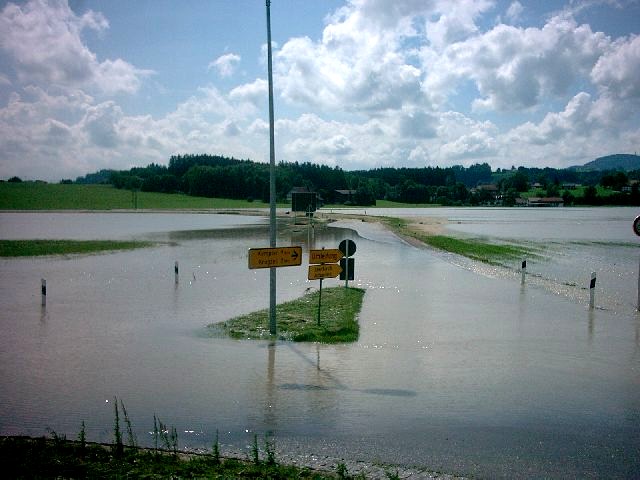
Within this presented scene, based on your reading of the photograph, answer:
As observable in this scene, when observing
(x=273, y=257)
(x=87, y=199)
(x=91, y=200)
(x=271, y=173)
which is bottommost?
(x=273, y=257)

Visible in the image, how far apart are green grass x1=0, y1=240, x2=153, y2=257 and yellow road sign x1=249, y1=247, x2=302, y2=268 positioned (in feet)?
92.7

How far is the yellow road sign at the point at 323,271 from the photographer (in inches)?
561

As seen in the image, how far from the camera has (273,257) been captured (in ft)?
43.4

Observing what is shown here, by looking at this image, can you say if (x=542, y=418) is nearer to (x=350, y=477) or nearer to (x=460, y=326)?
(x=350, y=477)

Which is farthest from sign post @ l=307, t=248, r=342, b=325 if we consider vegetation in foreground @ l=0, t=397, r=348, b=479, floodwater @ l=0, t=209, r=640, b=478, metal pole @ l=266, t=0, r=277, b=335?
vegetation in foreground @ l=0, t=397, r=348, b=479

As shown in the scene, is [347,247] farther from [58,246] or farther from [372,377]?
[58,246]

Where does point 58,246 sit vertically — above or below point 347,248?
below

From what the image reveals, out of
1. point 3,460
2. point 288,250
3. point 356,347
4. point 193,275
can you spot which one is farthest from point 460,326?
point 193,275

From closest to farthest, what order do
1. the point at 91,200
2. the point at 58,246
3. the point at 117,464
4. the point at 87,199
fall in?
the point at 117,464, the point at 58,246, the point at 91,200, the point at 87,199

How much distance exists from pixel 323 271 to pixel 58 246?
33.3 metres

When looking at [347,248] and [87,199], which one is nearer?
[347,248]

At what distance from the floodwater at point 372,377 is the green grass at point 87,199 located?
117303mm

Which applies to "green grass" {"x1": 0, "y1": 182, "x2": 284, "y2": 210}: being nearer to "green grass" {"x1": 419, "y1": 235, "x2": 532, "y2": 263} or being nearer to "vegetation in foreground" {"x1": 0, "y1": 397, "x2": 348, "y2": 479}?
"green grass" {"x1": 419, "y1": 235, "x2": 532, "y2": 263}

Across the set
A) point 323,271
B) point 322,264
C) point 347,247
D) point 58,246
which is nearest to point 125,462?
point 323,271
